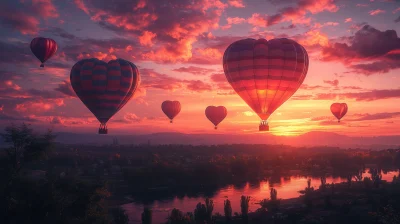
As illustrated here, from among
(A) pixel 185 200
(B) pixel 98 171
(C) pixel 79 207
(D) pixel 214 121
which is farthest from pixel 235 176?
(C) pixel 79 207

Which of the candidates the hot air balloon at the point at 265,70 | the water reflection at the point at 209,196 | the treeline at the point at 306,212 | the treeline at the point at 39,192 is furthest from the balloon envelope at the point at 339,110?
the treeline at the point at 39,192

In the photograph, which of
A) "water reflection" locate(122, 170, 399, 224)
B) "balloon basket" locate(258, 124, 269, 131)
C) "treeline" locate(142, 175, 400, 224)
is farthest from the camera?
"water reflection" locate(122, 170, 399, 224)

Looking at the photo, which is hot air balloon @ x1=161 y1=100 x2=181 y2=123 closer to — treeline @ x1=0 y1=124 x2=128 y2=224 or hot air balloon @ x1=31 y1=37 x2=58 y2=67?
hot air balloon @ x1=31 y1=37 x2=58 y2=67

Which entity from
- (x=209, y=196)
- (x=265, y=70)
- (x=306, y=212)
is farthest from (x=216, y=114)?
(x=265, y=70)

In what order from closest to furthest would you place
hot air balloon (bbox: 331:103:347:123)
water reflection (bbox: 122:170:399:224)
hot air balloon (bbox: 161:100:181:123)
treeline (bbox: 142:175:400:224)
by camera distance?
treeline (bbox: 142:175:400:224), water reflection (bbox: 122:170:399:224), hot air balloon (bbox: 161:100:181:123), hot air balloon (bbox: 331:103:347:123)

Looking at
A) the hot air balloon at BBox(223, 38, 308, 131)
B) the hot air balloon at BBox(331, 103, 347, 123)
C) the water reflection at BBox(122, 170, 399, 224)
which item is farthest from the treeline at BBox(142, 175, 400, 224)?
the hot air balloon at BBox(331, 103, 347, 123)

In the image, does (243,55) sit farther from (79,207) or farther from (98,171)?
(98,171)
